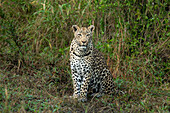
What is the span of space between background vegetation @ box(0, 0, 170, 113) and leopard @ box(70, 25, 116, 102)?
32 centimetres

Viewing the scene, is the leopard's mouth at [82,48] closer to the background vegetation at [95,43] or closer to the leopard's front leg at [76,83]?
the leopard's front leg at [76,83]

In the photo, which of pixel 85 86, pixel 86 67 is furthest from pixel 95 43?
pixel 85 86

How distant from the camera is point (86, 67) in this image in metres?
5.28

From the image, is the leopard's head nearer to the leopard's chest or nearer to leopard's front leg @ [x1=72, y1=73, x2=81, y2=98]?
the leopard's chest

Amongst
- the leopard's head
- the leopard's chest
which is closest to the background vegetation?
the leopard's chest

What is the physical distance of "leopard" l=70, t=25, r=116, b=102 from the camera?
17.3 feet

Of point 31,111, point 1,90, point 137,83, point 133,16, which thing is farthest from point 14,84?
point 133,16

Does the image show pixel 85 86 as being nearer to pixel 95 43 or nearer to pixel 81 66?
pixel 81 66

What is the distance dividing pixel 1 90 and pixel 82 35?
1.75 meters

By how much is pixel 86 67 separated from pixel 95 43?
1.66 metres

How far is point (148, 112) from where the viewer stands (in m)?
4.65

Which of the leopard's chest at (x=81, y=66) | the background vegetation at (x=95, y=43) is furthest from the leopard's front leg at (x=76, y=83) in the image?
the background vegetation at (x=95, y=43)

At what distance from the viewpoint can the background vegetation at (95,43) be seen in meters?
5.79

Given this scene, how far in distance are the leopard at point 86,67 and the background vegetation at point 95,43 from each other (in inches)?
12.5
